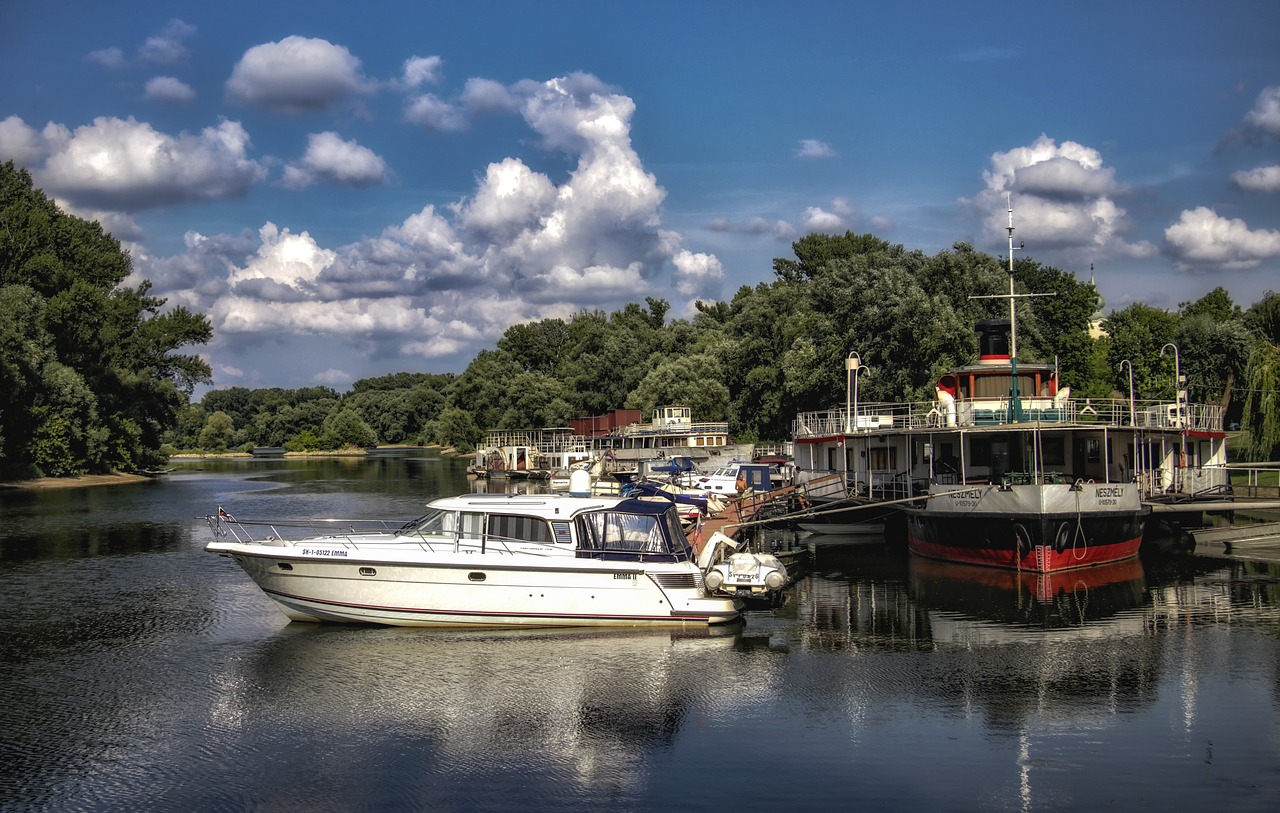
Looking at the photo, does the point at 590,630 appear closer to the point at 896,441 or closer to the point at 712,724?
the point at 712,724

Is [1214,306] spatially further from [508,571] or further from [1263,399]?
[508,571]

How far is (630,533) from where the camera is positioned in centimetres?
2402

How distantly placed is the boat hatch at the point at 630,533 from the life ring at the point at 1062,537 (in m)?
12.4

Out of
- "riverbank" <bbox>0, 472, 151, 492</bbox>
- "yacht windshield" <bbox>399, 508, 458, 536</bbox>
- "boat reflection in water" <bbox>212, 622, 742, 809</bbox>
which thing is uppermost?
"yacht windshield" <bbox>399, 508, 458, 536</bbox>

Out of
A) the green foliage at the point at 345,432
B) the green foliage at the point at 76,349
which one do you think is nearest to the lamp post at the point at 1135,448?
the green foliage at the point at 76,349

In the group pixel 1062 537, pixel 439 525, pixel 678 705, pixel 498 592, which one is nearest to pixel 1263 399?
pixel 1062 537

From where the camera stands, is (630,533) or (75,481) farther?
(75,481)

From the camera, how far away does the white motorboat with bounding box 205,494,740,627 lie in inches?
918

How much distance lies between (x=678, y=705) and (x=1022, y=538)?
1556 centimetres

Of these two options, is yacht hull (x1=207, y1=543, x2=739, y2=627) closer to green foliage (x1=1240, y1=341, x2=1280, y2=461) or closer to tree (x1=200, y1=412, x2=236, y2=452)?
green foliage (x1=1240, y1=341, x2=1280, y2=461)

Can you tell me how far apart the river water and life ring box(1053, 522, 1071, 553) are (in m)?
A: 0.92

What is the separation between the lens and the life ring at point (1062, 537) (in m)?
29.7

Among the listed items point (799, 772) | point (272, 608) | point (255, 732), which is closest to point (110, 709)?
point (255, 732)

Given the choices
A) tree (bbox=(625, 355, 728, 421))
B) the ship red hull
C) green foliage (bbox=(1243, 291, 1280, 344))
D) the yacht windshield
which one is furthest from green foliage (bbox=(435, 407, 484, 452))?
the yacht windshield
